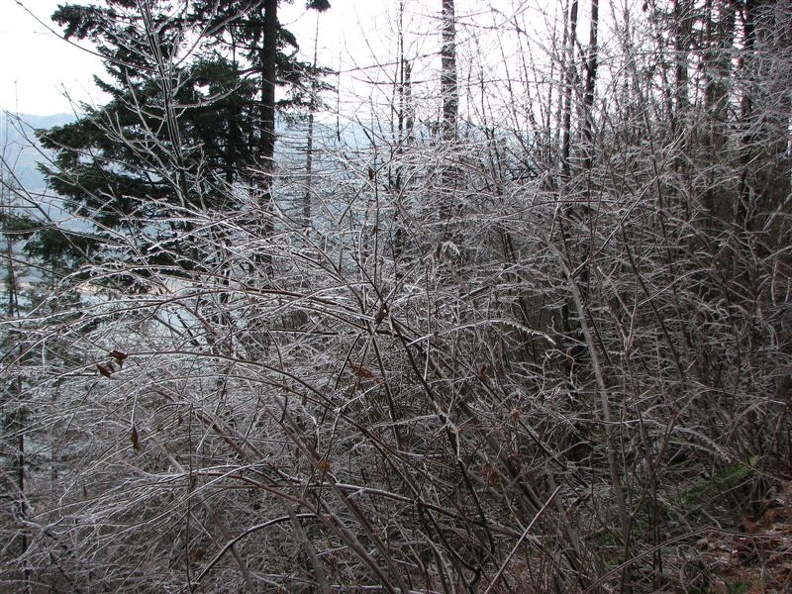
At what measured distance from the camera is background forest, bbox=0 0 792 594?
9.34 ft

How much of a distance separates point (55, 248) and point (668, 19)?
36.2 feet

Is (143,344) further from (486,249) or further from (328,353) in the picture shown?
(486,249)

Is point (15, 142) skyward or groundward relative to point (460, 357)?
skyward

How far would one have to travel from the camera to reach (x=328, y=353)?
3.59 m

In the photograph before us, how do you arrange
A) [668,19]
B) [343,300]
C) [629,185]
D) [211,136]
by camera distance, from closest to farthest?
[343,300] → [629,185] → [668,19] → [211,136]

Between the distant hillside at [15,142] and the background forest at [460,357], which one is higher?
the distant hillside at [15,142]

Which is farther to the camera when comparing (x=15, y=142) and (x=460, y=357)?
(x=15, y=142)

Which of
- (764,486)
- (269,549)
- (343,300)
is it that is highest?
(343,300)

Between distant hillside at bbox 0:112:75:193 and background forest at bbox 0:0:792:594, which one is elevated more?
distant hillside at bbox 0:112:75:193

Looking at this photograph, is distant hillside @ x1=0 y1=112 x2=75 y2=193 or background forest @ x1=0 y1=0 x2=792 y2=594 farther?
distant hillside @ x1=0 y1=112 x2=75 y2=193

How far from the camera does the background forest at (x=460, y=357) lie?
2.85 metres

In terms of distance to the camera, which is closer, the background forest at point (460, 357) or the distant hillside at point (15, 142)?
the background forest at point (460, 357)

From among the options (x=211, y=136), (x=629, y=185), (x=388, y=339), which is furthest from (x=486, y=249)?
(x=211, y=136)

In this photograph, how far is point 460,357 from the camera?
→ 3422mm
